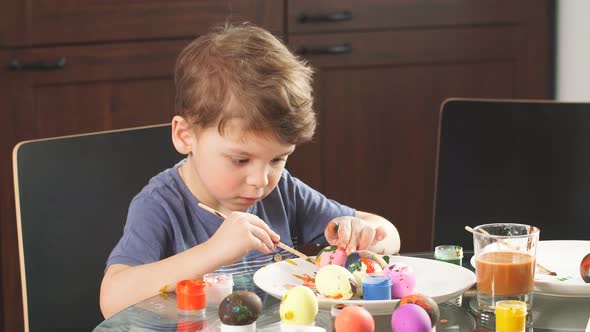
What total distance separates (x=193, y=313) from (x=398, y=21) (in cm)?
188

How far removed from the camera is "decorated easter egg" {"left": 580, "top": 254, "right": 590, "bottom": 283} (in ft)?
4.07

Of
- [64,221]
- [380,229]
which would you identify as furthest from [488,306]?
[64,221]

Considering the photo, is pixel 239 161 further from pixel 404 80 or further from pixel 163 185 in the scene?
pixel 404 80

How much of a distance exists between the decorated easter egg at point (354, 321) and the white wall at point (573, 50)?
1991 mm

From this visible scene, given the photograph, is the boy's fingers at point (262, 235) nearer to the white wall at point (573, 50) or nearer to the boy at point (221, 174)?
the boy at point (221, 174)

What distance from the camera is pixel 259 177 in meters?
1.40

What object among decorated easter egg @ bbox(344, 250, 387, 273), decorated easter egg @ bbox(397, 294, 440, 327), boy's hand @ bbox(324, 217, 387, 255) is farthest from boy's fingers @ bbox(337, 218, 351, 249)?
decorated easter egg @ bbox(397, 294, 440, 327)

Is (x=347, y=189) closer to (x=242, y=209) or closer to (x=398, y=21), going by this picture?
(x=398, y=21)

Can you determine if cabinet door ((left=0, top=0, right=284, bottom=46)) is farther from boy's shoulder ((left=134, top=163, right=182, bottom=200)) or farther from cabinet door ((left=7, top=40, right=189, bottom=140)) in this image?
boy's shoulder ((left=134, top=163, right=182, bottom=200))

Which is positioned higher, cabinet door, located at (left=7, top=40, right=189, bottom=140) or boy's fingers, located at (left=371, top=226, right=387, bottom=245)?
cabinet door, located at (left=7, top=40, right=189, bottom=140)

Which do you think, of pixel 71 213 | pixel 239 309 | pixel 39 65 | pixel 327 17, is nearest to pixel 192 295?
pixel 239 309

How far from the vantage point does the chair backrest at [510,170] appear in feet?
6.27

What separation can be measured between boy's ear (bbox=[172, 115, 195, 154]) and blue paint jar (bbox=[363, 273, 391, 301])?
0.46m

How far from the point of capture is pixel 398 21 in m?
2.90
